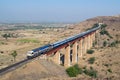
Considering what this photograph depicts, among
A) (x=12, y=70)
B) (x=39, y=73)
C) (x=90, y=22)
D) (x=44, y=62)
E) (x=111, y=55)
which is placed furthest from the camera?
(x=90, y=22)

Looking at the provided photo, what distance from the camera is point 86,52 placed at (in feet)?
342

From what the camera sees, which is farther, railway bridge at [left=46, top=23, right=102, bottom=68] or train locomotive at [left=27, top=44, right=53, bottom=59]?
railway bridge at [left=46, top=23, right=102, bottom=68]

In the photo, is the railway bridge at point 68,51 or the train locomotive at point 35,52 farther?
the railway bridge at point 68,51

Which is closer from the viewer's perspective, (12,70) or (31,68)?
(12,70)

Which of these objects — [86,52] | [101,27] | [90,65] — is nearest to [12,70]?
[90,65]

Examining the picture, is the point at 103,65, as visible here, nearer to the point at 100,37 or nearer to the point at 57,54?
the point at 57,54

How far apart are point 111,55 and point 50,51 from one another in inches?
1469

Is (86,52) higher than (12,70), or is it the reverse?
(12,70)

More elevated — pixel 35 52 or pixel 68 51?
pixel 35 52

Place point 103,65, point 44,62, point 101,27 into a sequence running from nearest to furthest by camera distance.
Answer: point 44,62 < point 103,65 < point 101,27

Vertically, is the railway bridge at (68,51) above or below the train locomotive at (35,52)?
below

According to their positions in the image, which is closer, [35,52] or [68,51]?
[35,52]

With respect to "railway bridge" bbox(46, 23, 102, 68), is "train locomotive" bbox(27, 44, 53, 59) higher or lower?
higher

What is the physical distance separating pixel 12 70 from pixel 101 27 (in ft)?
430
